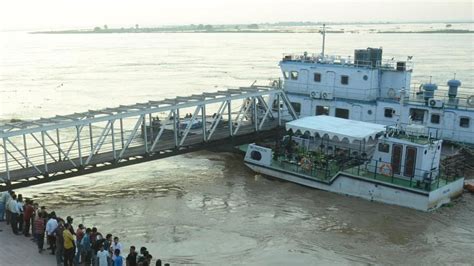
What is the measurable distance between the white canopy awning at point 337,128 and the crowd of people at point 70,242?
13.0m

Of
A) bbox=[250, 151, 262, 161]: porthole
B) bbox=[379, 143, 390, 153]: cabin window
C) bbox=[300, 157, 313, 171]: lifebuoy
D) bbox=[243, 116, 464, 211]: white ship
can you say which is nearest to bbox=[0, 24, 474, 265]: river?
bbox=[243, 116, 464, 211]: white ship

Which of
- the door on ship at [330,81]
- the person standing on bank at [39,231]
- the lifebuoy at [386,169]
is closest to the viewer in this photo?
the person standing on bank at [39,231]

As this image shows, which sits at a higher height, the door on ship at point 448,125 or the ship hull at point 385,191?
the door on ship at point 448,125

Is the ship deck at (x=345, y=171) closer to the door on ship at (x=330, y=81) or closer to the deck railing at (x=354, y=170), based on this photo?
the deck railing at (x=354, y=170)

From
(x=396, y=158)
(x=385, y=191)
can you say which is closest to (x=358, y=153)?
(x=396, y=158)

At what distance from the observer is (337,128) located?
82.8 ft

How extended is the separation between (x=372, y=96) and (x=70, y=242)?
73.2 feet

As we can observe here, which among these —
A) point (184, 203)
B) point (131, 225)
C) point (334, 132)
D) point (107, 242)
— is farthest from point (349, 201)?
point (107, 242)

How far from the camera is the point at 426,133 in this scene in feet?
78.4

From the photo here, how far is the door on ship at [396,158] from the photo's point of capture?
75.9 ft

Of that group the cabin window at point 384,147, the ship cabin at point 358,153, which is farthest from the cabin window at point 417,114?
the cabin window at point 384,147

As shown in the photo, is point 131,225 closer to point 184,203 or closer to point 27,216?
point 184,203

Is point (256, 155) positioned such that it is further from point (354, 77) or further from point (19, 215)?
point (19, 215)

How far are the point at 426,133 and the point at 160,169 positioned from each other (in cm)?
1404
